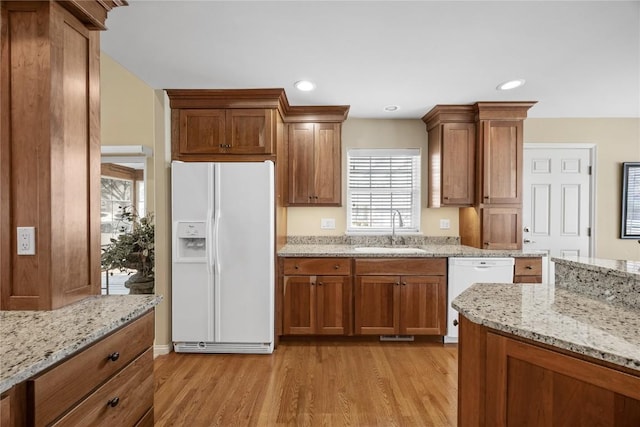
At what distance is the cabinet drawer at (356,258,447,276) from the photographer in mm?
3035

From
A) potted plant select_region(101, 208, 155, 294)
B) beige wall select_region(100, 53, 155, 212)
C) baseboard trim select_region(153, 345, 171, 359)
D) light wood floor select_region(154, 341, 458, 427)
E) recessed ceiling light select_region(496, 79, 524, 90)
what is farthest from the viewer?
beige wall select_region(100, 53, 155, 212)

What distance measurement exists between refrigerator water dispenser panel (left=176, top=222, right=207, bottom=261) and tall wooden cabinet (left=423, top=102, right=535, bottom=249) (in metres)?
2.44

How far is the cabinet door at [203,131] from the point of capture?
9.46ft

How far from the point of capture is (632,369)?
91cm

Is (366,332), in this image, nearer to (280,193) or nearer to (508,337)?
(280,193)

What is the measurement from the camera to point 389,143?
3.69m

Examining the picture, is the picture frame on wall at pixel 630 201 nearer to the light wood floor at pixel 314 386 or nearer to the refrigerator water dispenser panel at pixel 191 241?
the light wood floor at pixel 314 386

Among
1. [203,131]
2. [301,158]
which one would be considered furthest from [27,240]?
[301,158]

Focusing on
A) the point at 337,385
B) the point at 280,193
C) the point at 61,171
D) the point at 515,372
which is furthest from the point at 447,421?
the point at 61,171

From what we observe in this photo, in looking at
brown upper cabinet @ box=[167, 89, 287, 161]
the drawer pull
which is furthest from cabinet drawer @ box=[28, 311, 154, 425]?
brown upper cabinet @ box=[167, 89, 287, 161]

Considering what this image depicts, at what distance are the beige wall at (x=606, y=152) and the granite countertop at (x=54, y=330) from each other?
13.7ft

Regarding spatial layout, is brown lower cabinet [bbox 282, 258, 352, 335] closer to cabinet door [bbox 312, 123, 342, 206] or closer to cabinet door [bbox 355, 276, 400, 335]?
cabinet door [bbox 355, 276, 400, 335]

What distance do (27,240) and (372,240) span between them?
2.93 meters

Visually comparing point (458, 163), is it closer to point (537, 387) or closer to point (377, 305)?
point (377, 305)
